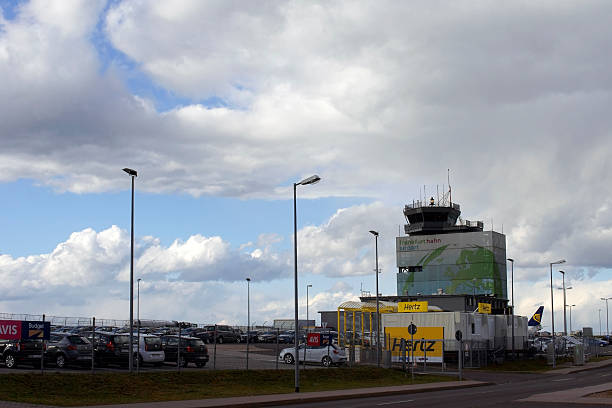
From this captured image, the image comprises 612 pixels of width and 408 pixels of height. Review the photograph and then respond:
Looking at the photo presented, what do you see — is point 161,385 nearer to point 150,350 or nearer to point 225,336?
point 150,350

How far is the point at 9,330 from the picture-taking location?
28250mm

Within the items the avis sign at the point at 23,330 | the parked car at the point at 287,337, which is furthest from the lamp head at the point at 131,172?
the parked car at the point at 287,337

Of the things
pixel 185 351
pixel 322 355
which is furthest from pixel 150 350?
pixel 322 355

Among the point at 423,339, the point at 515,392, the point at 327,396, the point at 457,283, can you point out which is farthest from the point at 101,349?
the point at 457,283

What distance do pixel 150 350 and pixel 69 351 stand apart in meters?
4.24

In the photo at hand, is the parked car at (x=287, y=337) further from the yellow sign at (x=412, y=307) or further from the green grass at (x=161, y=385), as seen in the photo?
the green grass at (x=161, y=385)

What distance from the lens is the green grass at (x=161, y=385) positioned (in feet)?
84.2

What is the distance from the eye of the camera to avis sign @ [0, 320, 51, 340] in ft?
92.3

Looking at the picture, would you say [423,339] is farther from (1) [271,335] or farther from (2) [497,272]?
(2) [497,272]

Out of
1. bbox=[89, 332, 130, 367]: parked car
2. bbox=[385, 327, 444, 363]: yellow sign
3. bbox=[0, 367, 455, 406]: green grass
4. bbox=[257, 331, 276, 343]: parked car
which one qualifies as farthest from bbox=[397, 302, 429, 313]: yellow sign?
bbox=[89, 332, 130, 367]: parked car

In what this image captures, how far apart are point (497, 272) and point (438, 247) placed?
11303 millimetres

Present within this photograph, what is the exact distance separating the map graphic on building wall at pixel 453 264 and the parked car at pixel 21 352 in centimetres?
10198

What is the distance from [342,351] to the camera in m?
46.8

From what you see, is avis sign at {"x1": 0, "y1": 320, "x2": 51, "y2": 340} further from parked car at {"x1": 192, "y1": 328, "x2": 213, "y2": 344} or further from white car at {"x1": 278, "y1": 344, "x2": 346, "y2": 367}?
parked car at {"x1": 192, "y1": 328, "x2": 213, "y2": 344}
